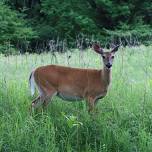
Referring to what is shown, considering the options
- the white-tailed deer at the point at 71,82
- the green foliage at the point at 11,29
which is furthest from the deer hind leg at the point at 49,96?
the green foliage at the point at 11,29

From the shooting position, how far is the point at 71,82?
7812 mm

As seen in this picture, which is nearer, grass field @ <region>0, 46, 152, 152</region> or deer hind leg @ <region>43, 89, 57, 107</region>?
grass field @ <region>0, 46, 152, 152</region>

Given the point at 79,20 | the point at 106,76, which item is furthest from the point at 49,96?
the point at 79,20

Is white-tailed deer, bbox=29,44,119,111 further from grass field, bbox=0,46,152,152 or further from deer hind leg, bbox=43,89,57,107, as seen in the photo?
grass field, bbox=0,46,152,152

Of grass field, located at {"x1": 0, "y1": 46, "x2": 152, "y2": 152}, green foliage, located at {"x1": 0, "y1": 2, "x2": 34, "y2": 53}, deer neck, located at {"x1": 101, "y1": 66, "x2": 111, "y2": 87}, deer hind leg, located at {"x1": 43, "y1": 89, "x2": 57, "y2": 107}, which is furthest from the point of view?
green foliage, located at {"x1": 0, "y1": 2, "x2": 34, "y2": 53}

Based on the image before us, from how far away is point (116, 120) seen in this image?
6.71 m

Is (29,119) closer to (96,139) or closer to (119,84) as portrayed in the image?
(96,139)

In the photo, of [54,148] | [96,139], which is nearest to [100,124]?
[96,139]

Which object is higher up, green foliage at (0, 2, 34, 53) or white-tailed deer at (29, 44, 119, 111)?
white-tailed deer at (29, 44, 119, 111)

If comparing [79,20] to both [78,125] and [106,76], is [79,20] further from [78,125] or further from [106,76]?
[78,125]

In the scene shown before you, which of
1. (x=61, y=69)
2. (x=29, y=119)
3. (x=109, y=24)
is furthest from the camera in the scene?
(x=109, y=24)

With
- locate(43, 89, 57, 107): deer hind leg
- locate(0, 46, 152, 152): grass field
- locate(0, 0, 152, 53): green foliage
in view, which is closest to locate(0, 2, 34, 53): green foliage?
locate(0, 0, 152, 53): green foliage

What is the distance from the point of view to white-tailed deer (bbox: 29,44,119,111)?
302 inches

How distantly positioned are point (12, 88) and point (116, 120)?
6.52 ft
